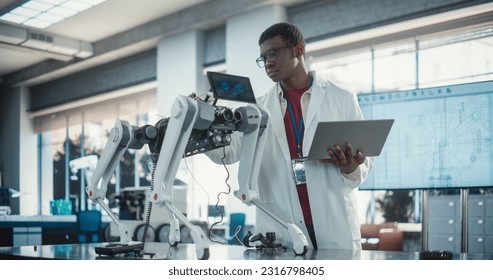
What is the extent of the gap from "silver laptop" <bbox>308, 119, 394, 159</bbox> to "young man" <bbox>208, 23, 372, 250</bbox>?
0.28ft

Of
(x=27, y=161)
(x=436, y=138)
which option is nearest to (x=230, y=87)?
(x=27, y=161)

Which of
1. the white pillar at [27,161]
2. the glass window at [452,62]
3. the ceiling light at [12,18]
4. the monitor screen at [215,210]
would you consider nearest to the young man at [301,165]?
the monitor screen at [215,210]

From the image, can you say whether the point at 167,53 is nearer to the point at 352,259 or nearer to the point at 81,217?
the point at 81,217

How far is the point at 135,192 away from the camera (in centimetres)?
560

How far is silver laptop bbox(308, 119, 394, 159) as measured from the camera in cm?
137

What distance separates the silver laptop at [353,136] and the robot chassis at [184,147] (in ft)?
0.49

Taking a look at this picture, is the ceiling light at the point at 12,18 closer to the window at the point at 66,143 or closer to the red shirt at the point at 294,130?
the window at the point at 66,143

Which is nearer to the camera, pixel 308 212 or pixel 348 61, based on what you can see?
pixel 308 212

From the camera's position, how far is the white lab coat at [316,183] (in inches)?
63.3

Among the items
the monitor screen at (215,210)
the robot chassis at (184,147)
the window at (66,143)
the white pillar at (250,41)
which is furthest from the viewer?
the white pillar at (250,41)

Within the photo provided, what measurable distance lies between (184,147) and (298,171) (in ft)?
1.56

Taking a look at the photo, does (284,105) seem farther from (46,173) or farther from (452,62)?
(452,62)

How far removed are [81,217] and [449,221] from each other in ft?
11.9

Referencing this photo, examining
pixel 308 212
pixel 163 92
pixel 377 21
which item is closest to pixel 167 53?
pixel 163 92
